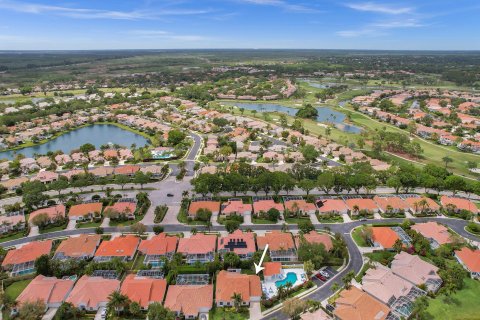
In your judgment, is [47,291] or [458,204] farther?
[458,204]

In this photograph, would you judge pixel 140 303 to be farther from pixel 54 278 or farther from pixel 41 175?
pixel 41 175

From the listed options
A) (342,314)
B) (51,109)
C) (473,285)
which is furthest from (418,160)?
(51,109)

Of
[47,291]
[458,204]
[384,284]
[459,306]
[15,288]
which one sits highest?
[458,204]

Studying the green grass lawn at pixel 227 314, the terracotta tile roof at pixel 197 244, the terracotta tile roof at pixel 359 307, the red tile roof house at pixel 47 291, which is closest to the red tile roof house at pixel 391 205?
the terracotta tile roof at pixel 359 307

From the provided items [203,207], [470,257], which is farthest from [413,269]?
[203,207]

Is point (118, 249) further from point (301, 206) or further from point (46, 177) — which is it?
point (46, 177)
